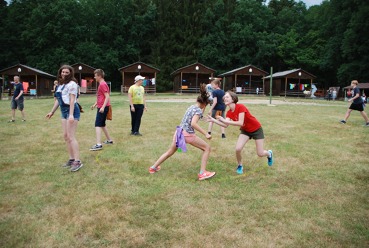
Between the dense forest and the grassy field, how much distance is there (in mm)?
48034

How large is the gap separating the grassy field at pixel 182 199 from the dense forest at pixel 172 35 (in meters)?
48.0

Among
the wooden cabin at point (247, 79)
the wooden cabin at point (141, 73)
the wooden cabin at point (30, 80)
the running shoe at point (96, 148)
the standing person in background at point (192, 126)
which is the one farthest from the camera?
the wooden cabin at point (247, 79)

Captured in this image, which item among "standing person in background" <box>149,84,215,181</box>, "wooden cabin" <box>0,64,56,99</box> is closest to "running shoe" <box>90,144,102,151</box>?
"standing person in background" <box>149,84,215,181</box>

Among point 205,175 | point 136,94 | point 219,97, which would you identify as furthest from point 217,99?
point 205,175

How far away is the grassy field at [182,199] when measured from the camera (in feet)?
12.1

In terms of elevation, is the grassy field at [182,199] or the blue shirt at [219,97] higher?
the blue shirt at [219,97]

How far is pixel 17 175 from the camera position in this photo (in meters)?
5.93

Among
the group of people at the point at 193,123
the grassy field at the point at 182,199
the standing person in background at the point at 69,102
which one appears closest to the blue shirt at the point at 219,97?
the grassy field at the point at 182,199

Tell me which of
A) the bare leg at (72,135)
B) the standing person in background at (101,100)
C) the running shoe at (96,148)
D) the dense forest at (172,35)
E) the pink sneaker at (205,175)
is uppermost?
the dense forest at (172,35)

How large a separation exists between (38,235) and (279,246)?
284cm

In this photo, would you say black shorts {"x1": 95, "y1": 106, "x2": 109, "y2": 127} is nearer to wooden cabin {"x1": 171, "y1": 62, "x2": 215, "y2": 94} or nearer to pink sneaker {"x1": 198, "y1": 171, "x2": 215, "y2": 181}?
pink sneaker {"x1": 198, "y1": 171, "x2": 215, "y2": 181}

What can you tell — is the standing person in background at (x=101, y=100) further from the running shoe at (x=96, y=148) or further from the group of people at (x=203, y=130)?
the group of people at (x=203, y=130)

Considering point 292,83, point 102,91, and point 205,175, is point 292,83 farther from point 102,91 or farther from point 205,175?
point 205,175

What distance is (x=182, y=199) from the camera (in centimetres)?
480
